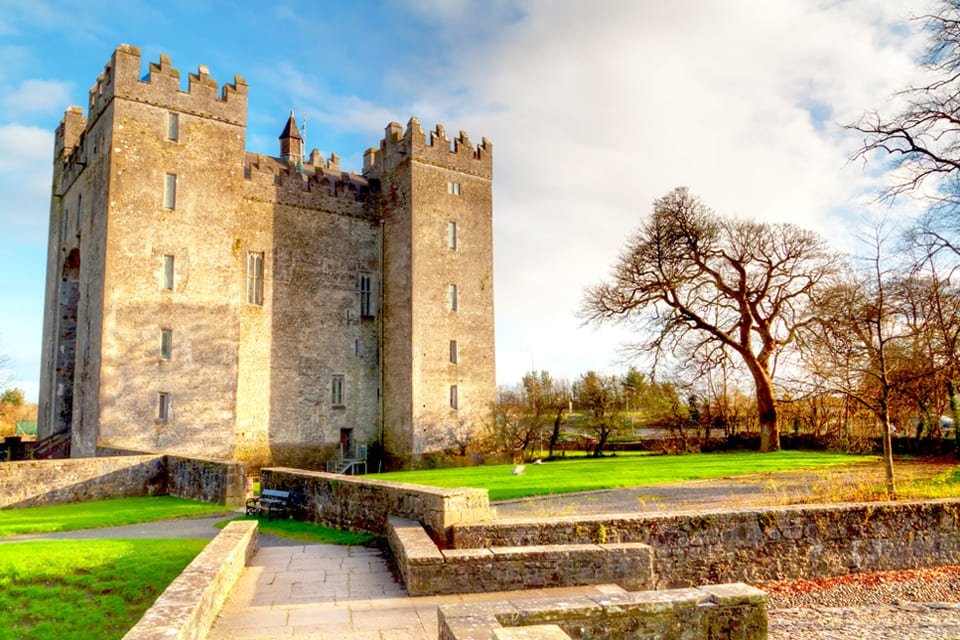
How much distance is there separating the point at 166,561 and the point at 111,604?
115 cm

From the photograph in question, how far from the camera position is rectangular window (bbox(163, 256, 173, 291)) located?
25047 millimetres

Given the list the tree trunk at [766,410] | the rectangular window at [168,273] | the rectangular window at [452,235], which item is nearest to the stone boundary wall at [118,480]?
the rectangular window at [168,273]

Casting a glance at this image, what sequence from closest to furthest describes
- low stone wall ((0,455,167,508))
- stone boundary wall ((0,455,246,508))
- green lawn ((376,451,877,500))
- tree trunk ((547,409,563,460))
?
green lawn ((376,451,877,500)) → stone boundary wall ((0,455,246,508)) → low stone wall ((0,455,167,508)) → tree trunk ((547,409,563,460))

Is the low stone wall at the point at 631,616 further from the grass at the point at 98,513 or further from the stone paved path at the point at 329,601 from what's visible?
the grass at the point at 98,513

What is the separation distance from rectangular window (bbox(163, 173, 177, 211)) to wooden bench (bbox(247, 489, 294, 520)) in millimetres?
14937

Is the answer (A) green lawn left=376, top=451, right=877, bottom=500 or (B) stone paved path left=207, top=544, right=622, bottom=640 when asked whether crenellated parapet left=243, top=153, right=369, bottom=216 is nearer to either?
(A) green lawn left=376, top=451, right=877, bottom=500

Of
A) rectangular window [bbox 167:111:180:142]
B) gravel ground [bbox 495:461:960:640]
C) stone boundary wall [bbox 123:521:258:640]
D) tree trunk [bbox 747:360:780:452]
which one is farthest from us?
tree trunk [bbox 747:360:780:452]

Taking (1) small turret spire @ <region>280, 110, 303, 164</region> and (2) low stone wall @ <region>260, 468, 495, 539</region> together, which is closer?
(2) low stone wall @ <region>260, 468, 495, 539</region>

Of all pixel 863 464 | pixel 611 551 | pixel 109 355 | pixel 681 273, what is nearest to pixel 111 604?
pixel 611 551

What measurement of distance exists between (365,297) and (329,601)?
24201 millimetres

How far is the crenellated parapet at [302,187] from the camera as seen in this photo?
1145 inches

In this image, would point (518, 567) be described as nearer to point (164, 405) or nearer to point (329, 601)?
point (329, 601)

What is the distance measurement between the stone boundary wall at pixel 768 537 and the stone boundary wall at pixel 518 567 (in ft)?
3.95

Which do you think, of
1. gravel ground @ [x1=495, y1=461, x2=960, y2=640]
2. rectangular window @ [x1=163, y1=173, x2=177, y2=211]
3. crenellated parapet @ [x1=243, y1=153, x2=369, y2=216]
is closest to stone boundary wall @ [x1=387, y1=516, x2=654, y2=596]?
gravel ground @ [x1=495, y1=461, x2=960, y2=640]
